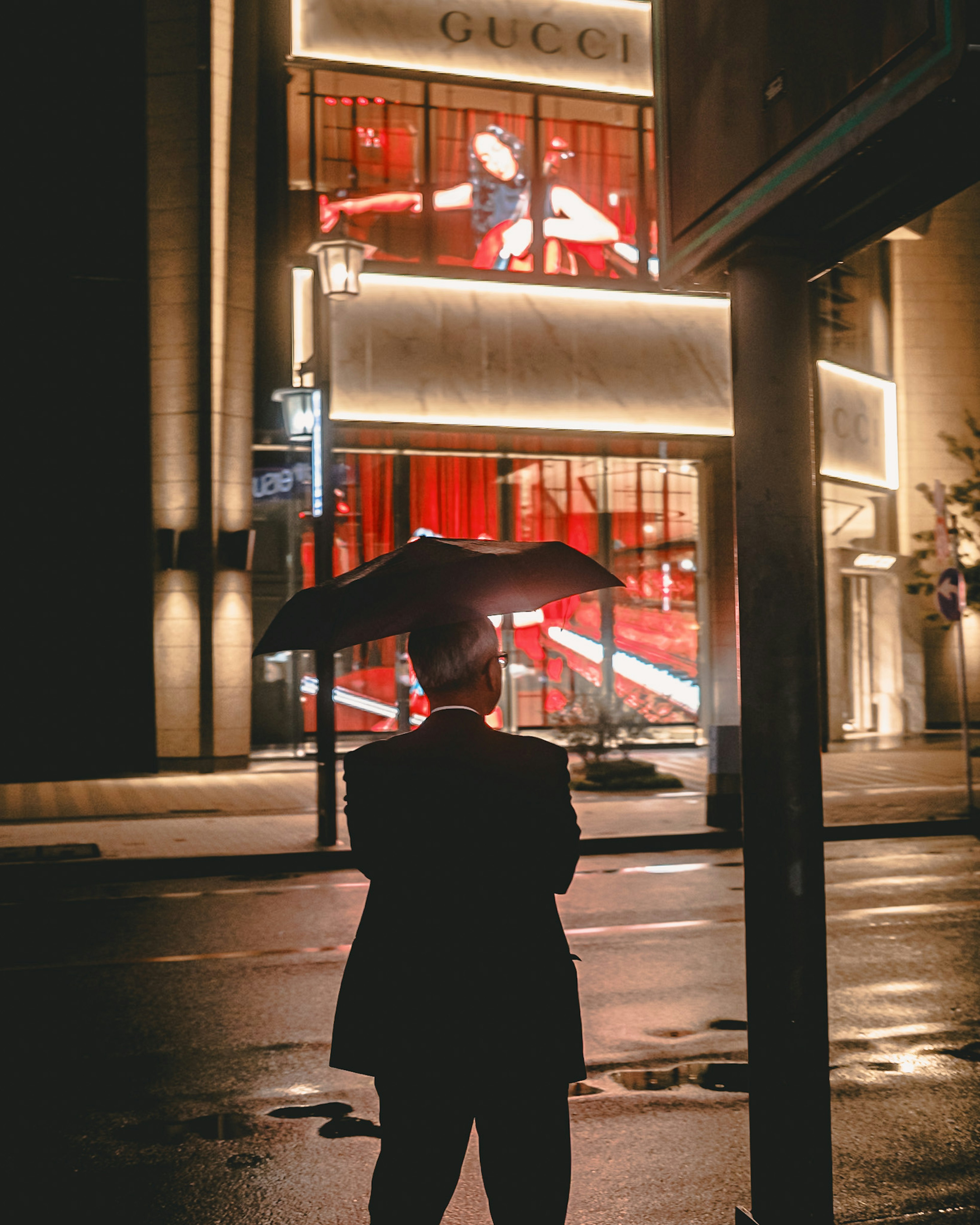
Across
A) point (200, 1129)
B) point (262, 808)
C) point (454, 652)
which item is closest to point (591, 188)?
point (262, 808)

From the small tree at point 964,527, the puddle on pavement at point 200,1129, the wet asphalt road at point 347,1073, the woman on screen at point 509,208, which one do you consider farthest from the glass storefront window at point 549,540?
the puddle on pavement at point 200,1129

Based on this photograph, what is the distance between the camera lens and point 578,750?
1594 centimetres

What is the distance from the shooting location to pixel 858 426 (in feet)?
70.5

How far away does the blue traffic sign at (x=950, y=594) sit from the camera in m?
13.6

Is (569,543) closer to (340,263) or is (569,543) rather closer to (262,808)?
(262,808)

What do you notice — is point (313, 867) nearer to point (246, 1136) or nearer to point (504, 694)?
point (246, 1136)

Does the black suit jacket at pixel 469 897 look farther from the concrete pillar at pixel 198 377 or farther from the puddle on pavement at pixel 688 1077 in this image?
the concrete pillar at pixel 198 377

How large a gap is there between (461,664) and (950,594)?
12.3 metres

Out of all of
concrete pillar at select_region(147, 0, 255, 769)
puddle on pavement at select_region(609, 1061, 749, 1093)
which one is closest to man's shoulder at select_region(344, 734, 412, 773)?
puddle on pavement at select_region(609, 1061, 749, 1093)

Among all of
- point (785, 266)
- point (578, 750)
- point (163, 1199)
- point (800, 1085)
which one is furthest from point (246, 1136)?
point (578, 750)

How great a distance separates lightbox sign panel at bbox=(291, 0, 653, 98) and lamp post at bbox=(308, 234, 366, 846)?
7555 mm

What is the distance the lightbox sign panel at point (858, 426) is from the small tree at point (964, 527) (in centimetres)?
92

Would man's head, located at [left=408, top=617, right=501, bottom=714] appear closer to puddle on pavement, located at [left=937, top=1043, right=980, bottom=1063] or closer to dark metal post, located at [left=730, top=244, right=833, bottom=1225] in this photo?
dark metal post, located at [left=730, top=244, right=833, bottom=1225]

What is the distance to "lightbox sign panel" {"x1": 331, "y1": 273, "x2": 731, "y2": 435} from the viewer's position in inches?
671
